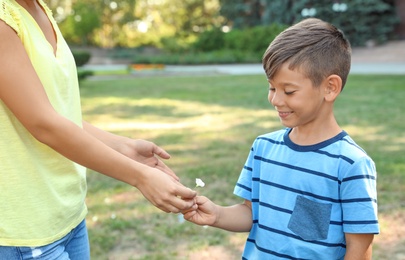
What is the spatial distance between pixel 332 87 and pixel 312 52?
0.14m

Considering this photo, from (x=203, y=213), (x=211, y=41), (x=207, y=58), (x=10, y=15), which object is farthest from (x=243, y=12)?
(x=10, y=15)

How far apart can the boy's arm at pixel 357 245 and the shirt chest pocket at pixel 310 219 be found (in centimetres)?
8

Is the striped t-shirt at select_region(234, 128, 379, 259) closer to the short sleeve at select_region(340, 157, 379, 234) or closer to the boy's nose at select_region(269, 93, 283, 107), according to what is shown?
the short sleeve at select_region(340, 157, 379, 234)

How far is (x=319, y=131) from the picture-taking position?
1.94m

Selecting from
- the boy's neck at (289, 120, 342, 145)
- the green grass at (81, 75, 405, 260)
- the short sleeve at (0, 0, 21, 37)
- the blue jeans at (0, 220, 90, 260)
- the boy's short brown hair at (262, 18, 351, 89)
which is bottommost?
the green grass at (81, 75, 405, 260)

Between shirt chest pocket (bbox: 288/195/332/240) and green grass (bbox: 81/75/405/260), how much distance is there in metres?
1.88

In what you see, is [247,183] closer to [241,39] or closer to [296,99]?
[296,99]

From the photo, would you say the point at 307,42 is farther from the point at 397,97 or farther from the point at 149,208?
the point at 397,97

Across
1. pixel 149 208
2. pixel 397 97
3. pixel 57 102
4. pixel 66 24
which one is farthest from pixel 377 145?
pixel 66 24

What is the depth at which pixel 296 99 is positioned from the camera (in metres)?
1.90

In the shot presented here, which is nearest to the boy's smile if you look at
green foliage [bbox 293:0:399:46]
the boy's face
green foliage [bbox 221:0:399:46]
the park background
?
the boy's face

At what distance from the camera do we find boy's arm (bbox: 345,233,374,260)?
5.97ft

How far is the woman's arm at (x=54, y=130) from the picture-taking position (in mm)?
1645

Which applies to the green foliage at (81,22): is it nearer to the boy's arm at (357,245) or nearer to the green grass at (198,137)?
the green grass at (198,137)
